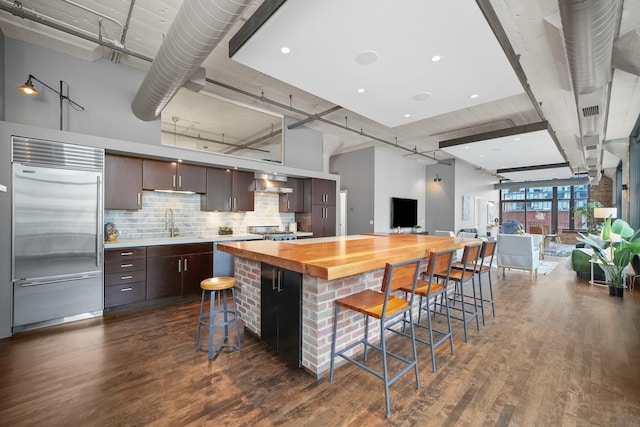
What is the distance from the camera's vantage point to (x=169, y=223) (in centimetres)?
464

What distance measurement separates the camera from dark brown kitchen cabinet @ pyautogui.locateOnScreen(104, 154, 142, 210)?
378 cm

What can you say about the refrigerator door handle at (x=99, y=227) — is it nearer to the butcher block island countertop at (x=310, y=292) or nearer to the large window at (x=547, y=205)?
the butcher block island countertop at (x=310, y=292)

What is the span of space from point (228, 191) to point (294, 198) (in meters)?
1.49

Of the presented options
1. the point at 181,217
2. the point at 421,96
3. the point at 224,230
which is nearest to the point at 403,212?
the point at 224,230

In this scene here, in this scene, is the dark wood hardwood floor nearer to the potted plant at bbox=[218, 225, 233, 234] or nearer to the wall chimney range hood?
the potted plant at bbox=[218, 225, 233, 234]

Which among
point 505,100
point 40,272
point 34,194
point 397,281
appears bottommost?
point 40,272

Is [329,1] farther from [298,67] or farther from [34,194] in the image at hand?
[34,194]

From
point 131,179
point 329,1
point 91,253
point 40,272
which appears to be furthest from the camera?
point 131,179

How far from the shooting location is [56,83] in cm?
347

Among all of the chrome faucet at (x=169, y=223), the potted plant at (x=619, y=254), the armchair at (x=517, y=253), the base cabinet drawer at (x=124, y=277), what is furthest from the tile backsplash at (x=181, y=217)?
the potted plant at (x=619, y=254)

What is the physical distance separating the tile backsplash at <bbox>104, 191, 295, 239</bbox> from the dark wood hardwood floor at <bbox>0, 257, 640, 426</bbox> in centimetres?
152

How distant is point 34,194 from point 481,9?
452 cm

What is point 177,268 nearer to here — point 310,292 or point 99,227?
point 99,227

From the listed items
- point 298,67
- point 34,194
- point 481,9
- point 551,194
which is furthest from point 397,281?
point 551,194
